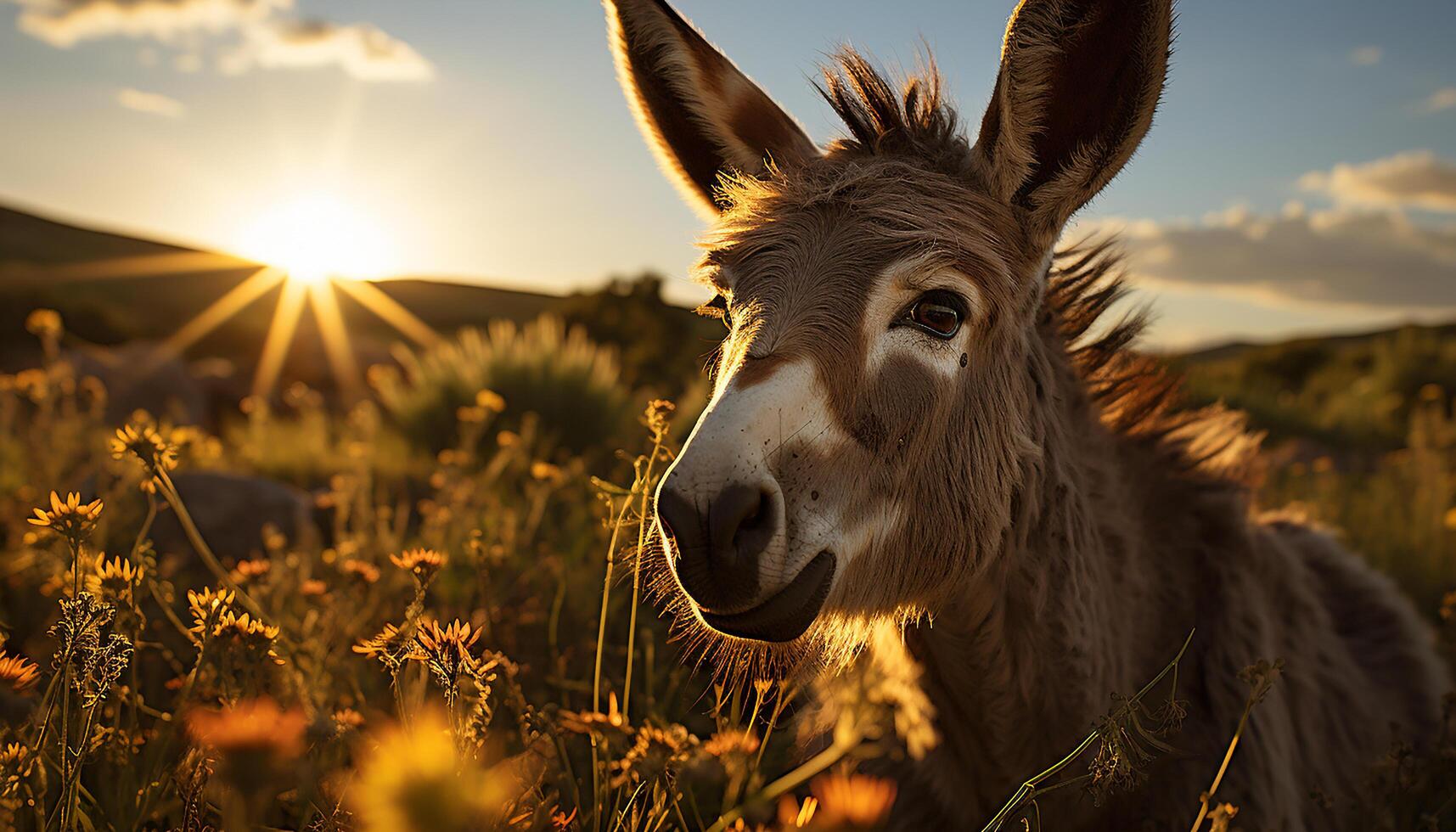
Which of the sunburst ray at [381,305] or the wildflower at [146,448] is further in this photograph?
the sunburst ray at [381,305]

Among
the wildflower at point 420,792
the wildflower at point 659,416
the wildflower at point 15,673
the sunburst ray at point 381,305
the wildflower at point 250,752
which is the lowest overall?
the sunburst ray at point 381,305

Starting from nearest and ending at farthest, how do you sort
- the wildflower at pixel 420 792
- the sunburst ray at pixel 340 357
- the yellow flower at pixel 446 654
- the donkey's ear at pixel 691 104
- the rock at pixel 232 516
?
the wildflower at pixel 420 792, the yellow flower at pixel 446 654, the donkey's ear at pixel 691 104, the rock at pixel 232 516, the sunburst ray at pixel 340 357

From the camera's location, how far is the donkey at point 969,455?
5.90 feet

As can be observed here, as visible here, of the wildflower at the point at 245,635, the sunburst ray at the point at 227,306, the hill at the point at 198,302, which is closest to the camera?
the wildflower at the point at 245,635

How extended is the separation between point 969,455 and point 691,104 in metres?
1.44

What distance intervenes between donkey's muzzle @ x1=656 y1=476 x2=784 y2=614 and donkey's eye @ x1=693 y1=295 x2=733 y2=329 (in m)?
0.89

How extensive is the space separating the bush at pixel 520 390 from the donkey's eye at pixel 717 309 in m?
5.74

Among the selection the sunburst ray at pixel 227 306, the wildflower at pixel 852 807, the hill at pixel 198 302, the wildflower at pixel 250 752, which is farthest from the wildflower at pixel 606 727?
the sunburst ray at pixel 227 306

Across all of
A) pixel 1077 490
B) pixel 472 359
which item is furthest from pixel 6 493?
pixel 1077 490

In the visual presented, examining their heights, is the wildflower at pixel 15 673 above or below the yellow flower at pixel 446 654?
below

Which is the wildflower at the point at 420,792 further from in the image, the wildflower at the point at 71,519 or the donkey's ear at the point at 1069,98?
the donkey's ear at the point at 1069,98

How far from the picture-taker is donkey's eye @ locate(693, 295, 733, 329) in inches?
96.7

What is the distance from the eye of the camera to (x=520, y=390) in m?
9.15

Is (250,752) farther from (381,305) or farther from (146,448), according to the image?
(381,305)
